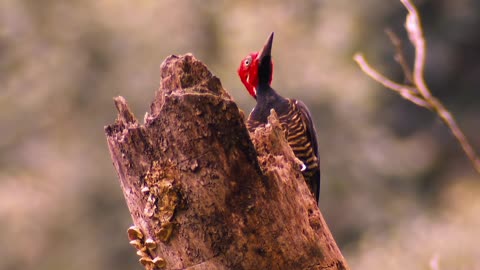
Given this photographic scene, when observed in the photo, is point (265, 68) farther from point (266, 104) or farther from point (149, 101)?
point (149, 101)

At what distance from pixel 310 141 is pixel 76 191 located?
179 inches

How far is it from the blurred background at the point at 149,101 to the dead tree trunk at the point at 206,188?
4.70 meters

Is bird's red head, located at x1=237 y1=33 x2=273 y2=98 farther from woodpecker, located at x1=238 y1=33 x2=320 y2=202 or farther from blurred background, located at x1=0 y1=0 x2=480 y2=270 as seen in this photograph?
blurred background, located at x1=0 y1=0 x2=480 y2=270

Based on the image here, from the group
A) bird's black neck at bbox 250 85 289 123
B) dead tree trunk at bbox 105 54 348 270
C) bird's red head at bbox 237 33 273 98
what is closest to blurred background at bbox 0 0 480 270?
bird's red head at bbox 237 33 273 98

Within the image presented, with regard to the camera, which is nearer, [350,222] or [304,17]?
[350,222]

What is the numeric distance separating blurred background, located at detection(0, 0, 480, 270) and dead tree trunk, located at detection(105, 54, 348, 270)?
4702 millimetres

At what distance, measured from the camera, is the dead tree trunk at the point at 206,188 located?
8.05 ft

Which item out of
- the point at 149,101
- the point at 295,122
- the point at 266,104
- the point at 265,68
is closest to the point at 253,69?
the point at 265,68

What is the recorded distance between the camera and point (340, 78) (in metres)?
8.26

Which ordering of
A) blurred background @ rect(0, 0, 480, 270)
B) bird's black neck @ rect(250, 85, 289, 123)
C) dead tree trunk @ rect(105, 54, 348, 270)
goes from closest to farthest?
dead tree trunk @ rect(105, 54, 348, 270)
bird's black neck @ rect(250, 85, 289, 123)
blurred background @ rect(0, 0, 480, 270)

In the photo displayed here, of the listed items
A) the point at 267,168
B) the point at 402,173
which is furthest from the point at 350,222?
the point at 267,168

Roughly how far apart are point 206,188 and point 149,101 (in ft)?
16.5

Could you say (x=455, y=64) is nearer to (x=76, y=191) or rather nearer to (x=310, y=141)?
(x=76, y=191)

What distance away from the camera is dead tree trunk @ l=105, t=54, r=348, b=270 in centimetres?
245
